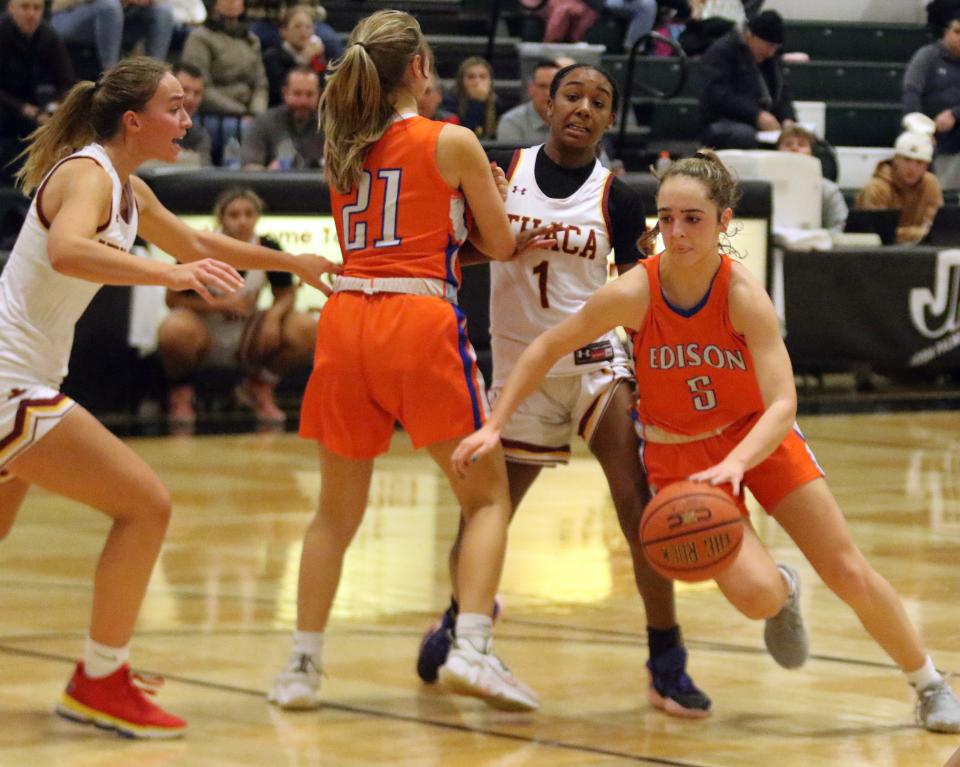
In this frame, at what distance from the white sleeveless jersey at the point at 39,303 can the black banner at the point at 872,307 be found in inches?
348

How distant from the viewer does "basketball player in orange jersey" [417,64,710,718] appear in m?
5.31

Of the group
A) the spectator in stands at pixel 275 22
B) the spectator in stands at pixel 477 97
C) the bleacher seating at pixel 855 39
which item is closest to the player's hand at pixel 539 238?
the spectator in stands at pixel 477 97

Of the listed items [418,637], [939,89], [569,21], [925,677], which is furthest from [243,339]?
[939,89]

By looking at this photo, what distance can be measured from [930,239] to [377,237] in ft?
32.9

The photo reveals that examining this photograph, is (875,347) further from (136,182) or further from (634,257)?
(136,182)

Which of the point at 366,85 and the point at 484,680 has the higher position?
the point at 366,85

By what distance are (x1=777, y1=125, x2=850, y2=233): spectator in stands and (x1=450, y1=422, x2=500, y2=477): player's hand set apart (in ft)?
31.0

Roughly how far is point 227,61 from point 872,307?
4991 millimetres

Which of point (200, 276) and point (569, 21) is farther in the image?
point (569, 21)

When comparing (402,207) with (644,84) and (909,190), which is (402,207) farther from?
(644,84)

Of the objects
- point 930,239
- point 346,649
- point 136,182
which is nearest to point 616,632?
point 346,649

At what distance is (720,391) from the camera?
4.84 meters

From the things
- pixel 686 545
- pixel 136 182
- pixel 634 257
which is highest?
pixel 136 182

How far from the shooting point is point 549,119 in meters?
5.48
